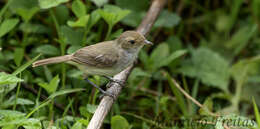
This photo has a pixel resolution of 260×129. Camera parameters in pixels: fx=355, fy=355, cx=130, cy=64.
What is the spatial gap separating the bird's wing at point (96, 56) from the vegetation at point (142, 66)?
0.64 feet

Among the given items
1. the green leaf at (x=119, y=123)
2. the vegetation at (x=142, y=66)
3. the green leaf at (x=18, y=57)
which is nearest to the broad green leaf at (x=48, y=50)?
the vegetation at (x=142, y=66)

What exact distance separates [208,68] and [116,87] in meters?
1.98

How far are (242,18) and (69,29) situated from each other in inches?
128

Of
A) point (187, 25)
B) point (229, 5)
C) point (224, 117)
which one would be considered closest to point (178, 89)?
point (224, 117)

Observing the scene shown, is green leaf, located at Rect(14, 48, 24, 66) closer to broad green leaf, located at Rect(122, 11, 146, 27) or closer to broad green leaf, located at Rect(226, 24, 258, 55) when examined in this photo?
broad green leaf, located at Rect(122, 11, 146, 27)

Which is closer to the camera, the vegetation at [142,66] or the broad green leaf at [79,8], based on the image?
the vegetation at [142,66]

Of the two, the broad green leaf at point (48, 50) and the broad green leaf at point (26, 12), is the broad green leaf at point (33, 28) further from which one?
the broad green leaf at point (48, 50)

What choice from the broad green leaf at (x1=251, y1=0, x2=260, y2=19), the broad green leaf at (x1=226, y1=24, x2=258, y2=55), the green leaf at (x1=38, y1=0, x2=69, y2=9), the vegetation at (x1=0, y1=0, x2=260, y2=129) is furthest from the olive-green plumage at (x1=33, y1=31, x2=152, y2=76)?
the broad green leaf at (x1=251, y1=0, x2=260, y2=19)

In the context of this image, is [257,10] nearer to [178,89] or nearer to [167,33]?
[167,33]

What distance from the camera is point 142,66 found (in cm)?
506

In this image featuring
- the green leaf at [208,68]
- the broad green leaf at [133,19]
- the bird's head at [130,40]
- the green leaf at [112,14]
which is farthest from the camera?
the green leaf at [208,68]

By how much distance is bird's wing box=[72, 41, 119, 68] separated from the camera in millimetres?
3697

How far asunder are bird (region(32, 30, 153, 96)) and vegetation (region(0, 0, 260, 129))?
0.19m

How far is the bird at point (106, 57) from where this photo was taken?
366 cm
